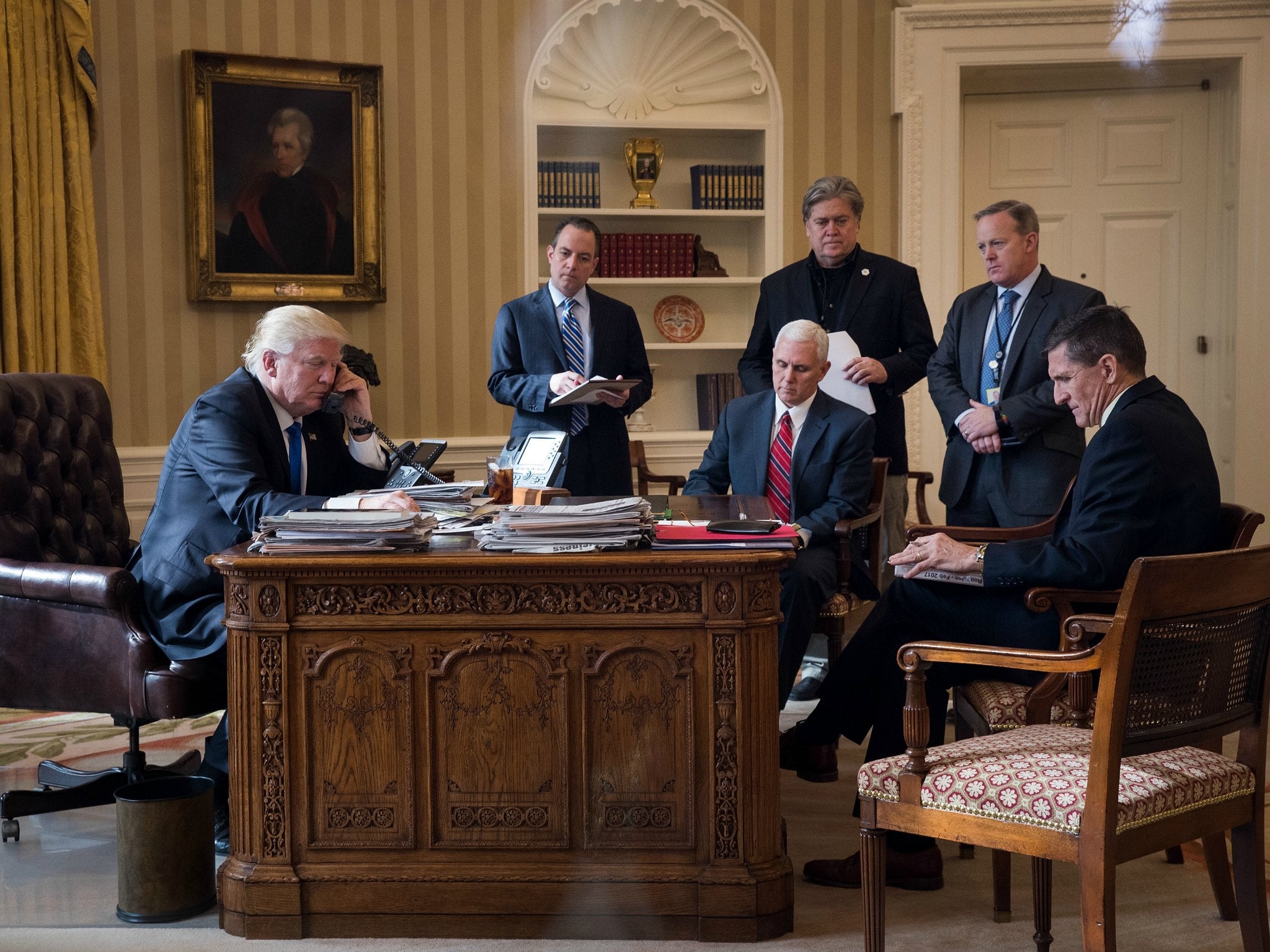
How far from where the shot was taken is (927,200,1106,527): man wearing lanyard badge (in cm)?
372

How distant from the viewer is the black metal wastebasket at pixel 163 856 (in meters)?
2.59

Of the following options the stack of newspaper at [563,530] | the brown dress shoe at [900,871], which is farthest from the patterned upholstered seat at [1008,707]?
the stack of newspaper at [563,530]

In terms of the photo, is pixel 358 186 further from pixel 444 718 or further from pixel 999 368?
pixel 444 718

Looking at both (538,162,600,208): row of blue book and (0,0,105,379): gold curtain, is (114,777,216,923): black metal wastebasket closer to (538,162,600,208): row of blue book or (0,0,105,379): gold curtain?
(0,0,105,379): gold curtain

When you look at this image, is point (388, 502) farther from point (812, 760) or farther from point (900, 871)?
point (812, 760)

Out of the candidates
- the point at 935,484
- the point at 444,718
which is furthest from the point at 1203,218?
the point at 444,718

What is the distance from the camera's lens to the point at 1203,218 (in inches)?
236

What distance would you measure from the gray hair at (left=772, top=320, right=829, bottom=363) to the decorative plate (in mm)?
2303

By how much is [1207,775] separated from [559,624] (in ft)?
3.83

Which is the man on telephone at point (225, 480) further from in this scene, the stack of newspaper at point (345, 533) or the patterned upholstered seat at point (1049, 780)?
the patterned upholstered seat at point (1049, 780)

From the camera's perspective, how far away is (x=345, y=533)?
2428 mm

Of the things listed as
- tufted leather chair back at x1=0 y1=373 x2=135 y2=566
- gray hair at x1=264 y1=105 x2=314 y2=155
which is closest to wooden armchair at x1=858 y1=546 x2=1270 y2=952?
tufted leather chair back at x1=0 y1=373 x2=135 y2=566

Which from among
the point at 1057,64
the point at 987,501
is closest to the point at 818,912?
the point at 987,501

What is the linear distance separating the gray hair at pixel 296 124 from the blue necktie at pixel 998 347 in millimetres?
3027
